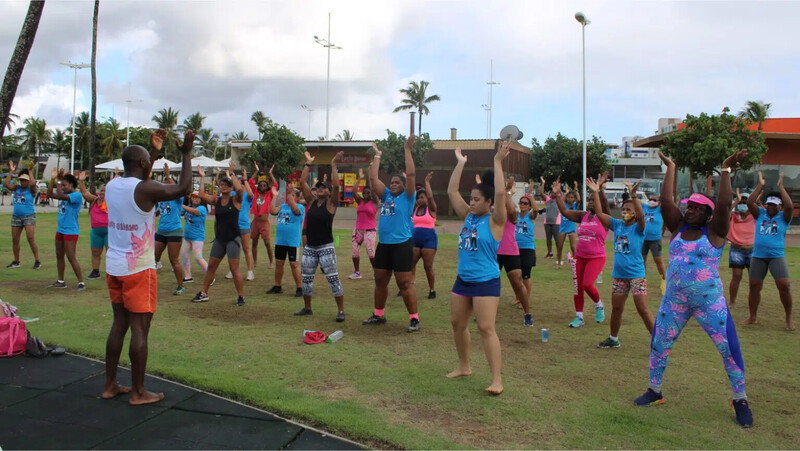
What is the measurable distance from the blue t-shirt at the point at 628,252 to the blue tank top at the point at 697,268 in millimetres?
1752

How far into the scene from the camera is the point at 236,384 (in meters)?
5.38

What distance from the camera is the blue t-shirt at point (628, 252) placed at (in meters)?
6.77

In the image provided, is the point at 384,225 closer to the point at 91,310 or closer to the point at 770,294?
the point at 91,310

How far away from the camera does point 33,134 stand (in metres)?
72.4

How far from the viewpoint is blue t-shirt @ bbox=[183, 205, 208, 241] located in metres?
10.7

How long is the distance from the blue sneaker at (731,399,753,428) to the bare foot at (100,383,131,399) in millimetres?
5135

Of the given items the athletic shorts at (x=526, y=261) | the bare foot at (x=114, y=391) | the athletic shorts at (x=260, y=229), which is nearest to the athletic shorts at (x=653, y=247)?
the athletic shorts at (x=526, y=261)

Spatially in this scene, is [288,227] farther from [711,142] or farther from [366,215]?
[711,142]

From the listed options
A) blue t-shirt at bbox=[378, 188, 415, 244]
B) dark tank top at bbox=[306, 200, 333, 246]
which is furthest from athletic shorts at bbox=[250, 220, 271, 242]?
blue t-shirt at bbox=[378, 188, 415, 244]

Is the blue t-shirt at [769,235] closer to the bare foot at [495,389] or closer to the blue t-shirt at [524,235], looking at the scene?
the blue t-shirt at [524,235]

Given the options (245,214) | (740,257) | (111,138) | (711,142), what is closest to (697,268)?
(740,257)

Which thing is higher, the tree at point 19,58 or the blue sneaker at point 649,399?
the tree at point 19,58

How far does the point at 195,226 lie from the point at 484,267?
7.00 meters

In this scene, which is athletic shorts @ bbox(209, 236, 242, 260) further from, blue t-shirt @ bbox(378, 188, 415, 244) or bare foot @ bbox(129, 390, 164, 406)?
bare foot @ bbox(129, 390, 164, 406)
